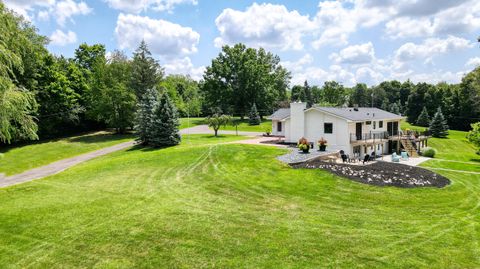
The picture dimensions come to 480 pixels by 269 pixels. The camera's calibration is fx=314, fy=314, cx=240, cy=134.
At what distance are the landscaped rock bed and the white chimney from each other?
35.0 ft

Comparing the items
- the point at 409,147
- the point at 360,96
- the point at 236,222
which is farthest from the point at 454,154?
the point at 360,96

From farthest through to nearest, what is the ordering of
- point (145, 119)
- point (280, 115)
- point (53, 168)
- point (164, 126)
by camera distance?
1. point (280, 115)
2. point (145, 119)
3. point (164, 126)
4. point (53, 168)

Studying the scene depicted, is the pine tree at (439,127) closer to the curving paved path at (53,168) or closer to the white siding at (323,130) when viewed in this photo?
the white siding at (323,130)

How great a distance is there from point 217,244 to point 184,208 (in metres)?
3.61

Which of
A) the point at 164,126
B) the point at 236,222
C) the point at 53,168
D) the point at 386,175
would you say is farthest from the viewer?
the point at 164,126

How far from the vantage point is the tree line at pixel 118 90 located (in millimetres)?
15008

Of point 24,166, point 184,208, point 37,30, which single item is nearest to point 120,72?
point 37,30

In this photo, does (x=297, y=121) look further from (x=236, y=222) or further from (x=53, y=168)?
(x=53, y=168)

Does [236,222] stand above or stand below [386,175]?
below

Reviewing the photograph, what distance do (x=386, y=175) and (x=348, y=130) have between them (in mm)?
10622

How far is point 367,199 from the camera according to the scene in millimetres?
14352

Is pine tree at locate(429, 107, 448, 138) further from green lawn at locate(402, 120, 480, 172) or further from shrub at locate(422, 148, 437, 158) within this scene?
shrub at locate(422, 148, 437, 158)

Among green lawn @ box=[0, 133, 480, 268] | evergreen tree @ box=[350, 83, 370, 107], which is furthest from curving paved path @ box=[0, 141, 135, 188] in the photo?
evergreen tree @ box=[350, 83, 370, 107]

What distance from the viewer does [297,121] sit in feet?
102
